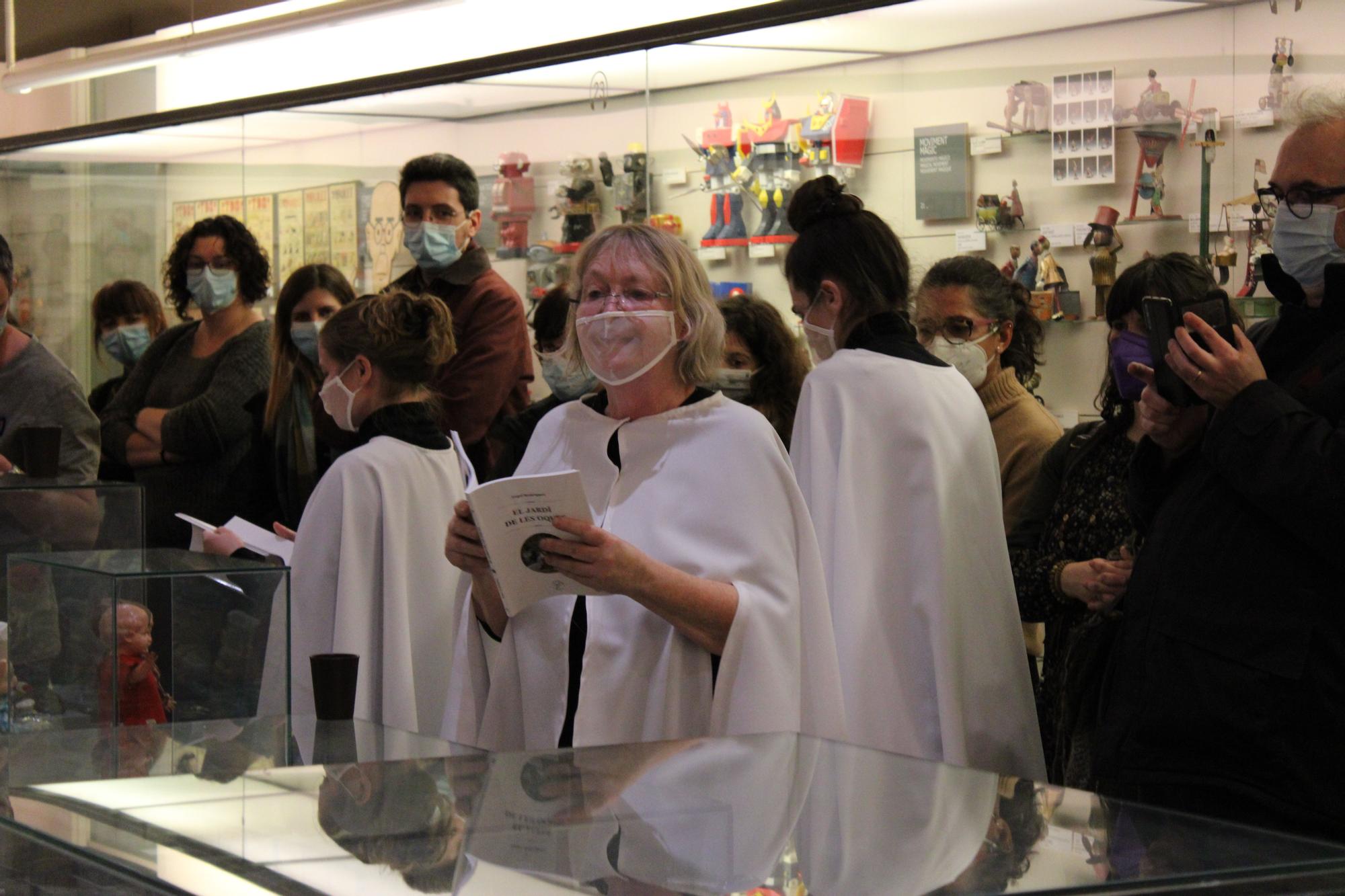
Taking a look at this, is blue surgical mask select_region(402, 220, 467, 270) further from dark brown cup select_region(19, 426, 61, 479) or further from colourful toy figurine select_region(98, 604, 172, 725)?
colourful toy figurine select_region(98, 604, 172, 725)

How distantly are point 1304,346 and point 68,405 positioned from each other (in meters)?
3.22

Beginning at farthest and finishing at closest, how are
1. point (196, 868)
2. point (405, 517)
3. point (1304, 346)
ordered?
point (405, 517) < point (1304, 346) < point (196, 868)

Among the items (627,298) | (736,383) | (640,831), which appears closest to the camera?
(640,831)

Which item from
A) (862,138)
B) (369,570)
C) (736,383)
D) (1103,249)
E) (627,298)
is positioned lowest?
(369,570)

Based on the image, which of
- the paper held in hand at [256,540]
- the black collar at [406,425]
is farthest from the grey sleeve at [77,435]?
the black collar at [406,425]

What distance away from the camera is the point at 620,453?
280 centimetres

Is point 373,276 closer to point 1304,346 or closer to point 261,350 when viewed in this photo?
point 261,350

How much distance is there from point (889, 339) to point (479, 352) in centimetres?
201

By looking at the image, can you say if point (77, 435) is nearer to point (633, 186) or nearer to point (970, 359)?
point (633, 186)

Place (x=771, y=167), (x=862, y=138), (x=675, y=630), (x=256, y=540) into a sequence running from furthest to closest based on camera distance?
1. (x=771, y=167)
2. (x=862, y=138)
3. (x=256, y=540)
4. (x=675, y=630)

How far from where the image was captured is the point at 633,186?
5.32 m

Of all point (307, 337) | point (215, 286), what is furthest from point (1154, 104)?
point (215, 286)

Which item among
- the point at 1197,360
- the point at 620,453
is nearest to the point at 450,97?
the point at 620,453

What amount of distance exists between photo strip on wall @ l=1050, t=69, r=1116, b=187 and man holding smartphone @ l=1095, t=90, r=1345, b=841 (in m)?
1.61
